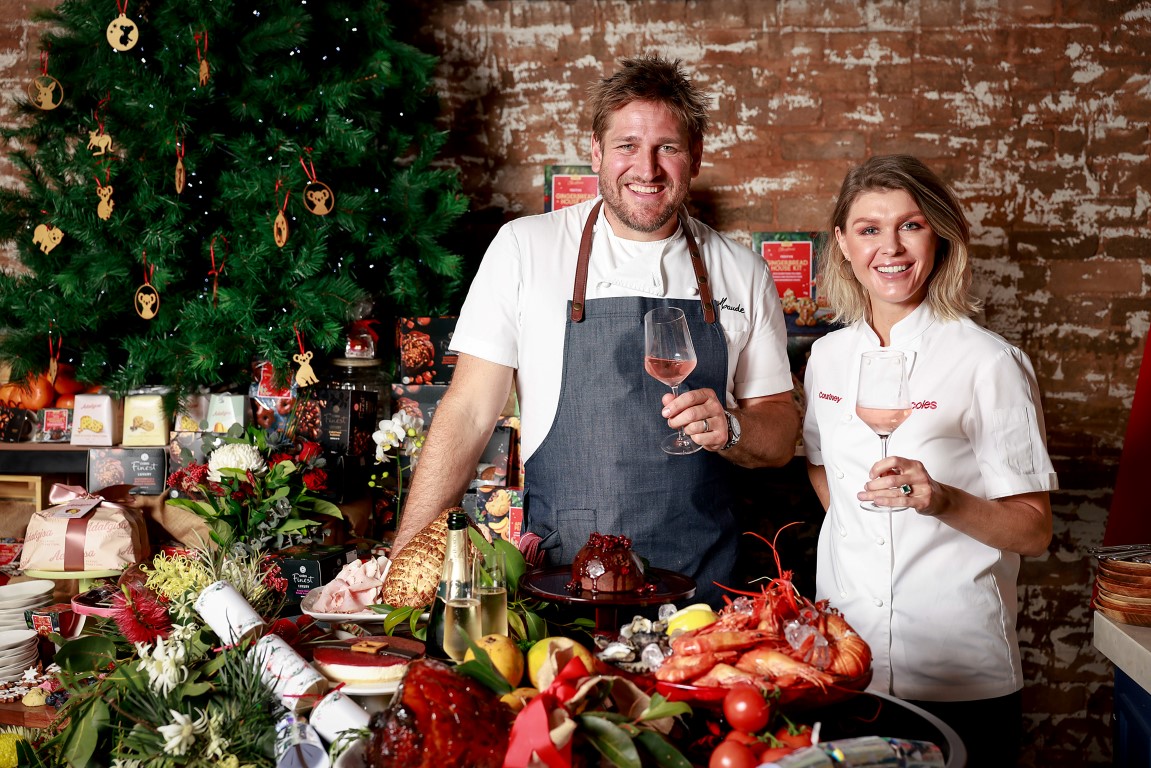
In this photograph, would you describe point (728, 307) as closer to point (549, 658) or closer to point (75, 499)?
point (549, 658)

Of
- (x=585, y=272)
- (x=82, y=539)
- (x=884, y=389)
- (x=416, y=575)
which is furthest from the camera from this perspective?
(x=82, y=539)

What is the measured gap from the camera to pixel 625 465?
237cm

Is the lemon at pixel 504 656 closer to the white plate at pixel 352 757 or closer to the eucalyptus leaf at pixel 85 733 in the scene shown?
the white plate at pixel 352 757

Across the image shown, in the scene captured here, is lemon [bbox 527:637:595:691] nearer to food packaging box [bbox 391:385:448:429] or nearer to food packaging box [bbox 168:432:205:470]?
food packaging box [bbox 391:385:448:429]

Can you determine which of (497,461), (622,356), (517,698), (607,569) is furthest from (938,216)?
(497,461)

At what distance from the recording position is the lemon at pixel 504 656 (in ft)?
4.12

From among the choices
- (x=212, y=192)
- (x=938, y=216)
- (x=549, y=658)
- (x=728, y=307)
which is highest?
(x=212, y=192)

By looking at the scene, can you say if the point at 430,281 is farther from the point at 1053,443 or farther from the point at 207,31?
the point at 1053,443

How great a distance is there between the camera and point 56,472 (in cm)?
329

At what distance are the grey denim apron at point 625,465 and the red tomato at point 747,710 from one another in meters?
1.22

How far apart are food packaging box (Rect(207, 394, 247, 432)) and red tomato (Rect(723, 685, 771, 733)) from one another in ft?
7.80

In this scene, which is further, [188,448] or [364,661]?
[188,448]

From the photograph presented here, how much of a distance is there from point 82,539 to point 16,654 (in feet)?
2.00

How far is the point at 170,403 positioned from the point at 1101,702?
358cm
